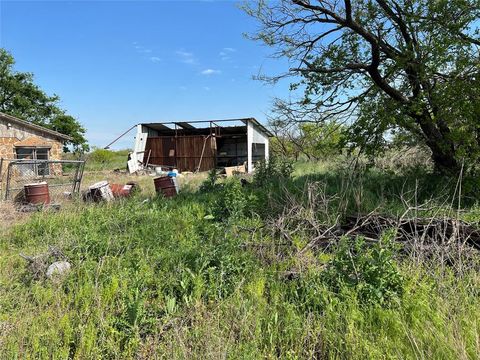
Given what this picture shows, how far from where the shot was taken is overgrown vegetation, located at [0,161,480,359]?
263 cm

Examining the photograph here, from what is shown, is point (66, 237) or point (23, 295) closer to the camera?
point (23, 295)

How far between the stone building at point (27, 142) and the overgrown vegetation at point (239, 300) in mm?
15881

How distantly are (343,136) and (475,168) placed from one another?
10.7ft

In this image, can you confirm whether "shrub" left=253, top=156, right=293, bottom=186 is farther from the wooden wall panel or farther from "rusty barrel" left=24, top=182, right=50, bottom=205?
the wooden wall panel

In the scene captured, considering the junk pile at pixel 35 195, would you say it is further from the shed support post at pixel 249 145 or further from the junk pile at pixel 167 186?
the shed support post at pixel 249 145

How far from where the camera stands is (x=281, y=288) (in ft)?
11.7

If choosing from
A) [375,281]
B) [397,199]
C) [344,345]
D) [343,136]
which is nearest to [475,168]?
[397,199]

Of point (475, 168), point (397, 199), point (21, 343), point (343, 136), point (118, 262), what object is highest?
point (343, 136)

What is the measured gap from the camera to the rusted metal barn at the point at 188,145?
2303 centimetres

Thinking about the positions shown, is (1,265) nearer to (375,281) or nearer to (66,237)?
(66,237)

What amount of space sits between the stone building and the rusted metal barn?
5.04 metres

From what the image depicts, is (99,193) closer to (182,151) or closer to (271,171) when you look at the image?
(271,171)

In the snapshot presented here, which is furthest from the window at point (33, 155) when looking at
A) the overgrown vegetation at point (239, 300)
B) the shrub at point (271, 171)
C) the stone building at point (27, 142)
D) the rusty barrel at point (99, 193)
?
the overgrown vegetation at point (239, 300)

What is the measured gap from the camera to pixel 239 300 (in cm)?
328
